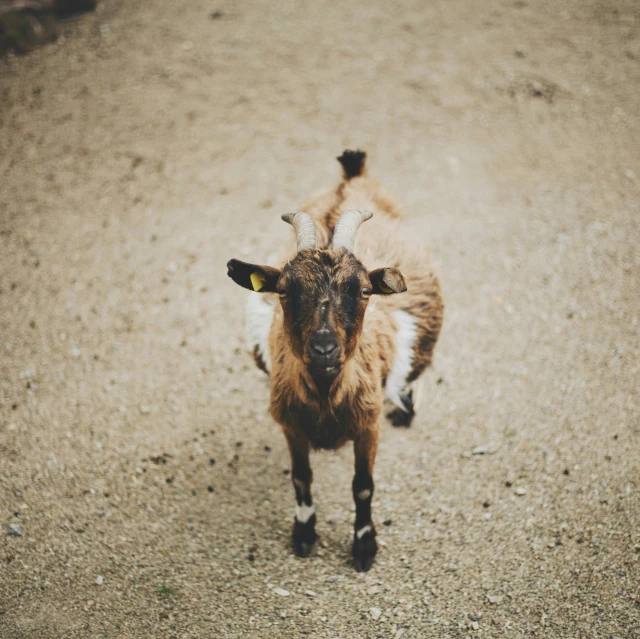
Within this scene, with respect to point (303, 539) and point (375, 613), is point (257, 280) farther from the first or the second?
point (375, 613)

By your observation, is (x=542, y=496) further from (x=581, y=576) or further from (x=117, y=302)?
(x=117, y=302)

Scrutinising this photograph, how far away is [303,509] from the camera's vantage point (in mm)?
3668

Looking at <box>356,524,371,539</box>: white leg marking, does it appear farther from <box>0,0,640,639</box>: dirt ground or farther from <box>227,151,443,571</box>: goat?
<box>0,0,640,639</box>: dirt ground

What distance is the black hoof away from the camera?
3.67m

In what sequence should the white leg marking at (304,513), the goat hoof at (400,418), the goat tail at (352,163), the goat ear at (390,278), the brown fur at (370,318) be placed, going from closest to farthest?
the goat ear at (390,278) < the brown fur at (370,318) < the white leg marking at (304,513) < the goat tail at (352,163) < the goat hoof at (400,418)

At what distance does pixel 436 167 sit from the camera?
21.7 feet

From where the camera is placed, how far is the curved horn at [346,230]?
3.02 metres

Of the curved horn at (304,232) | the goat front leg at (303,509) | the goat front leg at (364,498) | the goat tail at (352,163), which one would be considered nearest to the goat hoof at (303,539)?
the goat front leg at (303,509)

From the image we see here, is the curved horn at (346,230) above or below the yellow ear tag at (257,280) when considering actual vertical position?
above

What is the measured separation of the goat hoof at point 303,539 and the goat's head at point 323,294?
4.44 ft

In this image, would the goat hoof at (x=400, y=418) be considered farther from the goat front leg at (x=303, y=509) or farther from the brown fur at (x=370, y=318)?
the goat front leg at (x=303, y=509)

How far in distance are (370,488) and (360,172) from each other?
101 inches

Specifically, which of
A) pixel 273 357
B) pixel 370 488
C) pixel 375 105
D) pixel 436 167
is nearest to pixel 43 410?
pixel 273 357

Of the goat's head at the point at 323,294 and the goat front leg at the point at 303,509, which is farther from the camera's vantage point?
the goat front leg at the point at 303,509
